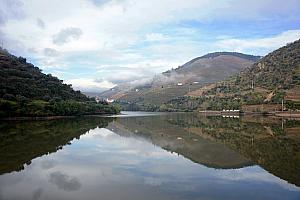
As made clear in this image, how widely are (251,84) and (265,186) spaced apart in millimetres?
141923

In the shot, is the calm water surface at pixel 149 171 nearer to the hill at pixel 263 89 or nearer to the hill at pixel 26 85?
the hill at pixel 26 85

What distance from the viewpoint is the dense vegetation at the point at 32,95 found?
3137 inches

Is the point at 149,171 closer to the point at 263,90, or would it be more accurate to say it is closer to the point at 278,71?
the point at 263,90

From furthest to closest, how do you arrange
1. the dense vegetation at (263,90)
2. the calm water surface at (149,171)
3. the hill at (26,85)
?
the dense vegetation at (263,90) → the hill at (26,85) → the calm water surface at (149,171)

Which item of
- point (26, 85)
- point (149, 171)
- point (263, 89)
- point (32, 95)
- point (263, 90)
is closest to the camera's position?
point (149, 171)

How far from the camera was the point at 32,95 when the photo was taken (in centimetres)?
9206

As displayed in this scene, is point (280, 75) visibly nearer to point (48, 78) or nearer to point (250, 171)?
point (48, 78)

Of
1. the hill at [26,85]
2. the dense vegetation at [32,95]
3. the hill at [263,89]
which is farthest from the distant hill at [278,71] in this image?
the hill at [26,85]

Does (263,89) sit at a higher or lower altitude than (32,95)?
higher

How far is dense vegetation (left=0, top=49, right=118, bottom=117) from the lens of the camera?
7969cm

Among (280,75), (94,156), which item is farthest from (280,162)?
(280,75)

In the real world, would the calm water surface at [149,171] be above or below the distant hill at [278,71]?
below

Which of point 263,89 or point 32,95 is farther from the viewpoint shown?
point 263,89

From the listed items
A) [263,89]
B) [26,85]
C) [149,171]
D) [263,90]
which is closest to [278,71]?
[263,89]
